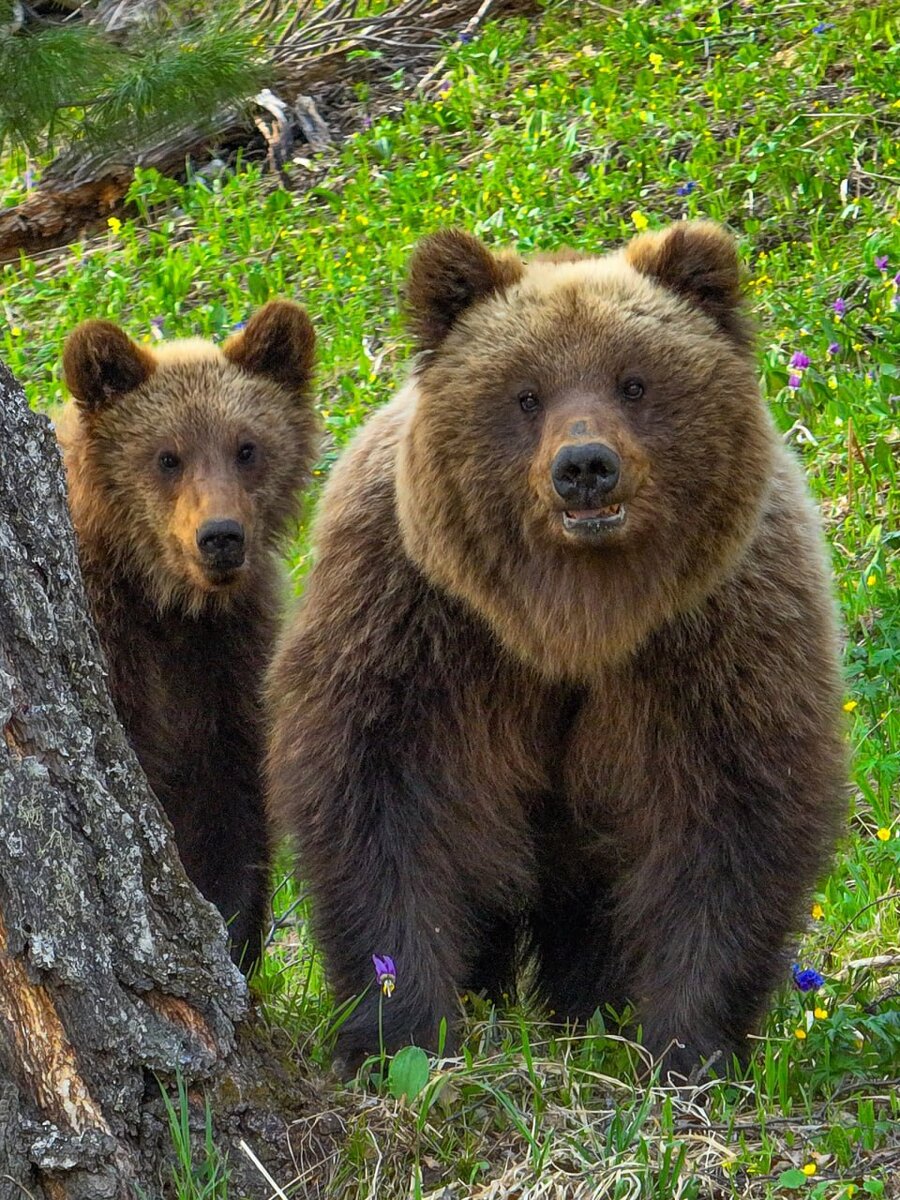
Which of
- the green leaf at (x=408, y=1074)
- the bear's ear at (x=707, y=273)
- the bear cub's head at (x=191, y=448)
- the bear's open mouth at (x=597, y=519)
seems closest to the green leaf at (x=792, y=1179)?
the green leaf at (x=408, y=1074)

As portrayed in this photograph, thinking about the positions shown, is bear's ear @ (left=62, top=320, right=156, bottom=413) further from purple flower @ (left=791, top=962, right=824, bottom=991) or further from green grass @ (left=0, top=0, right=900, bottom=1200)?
purple flower @ (left=791, top=962, right=824, bottom=991)

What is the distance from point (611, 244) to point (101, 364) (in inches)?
164

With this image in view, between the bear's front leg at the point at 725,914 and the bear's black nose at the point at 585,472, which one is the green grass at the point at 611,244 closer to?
the bear's front leg at the point at 725,914

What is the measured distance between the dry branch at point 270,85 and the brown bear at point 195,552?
4.94m

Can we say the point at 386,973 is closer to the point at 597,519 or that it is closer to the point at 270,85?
the point at 597,519

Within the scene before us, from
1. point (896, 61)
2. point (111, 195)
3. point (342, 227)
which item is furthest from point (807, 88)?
point (111, 195)

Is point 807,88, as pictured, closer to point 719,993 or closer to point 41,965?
point 719,993

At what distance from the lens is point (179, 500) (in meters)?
5.72

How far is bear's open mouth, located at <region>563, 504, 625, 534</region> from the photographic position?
432 cm

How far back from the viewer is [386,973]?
14.3ft

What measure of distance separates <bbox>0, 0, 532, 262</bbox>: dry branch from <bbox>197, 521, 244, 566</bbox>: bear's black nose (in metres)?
5.66

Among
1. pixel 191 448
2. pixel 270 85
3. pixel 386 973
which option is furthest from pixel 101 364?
pixel 270 85

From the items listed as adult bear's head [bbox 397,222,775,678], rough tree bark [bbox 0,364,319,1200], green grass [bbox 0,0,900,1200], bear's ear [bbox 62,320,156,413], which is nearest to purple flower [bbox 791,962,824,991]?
green grass [bbox 0,0,900,1200]

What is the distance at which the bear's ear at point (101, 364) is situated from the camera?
19.0 ft
